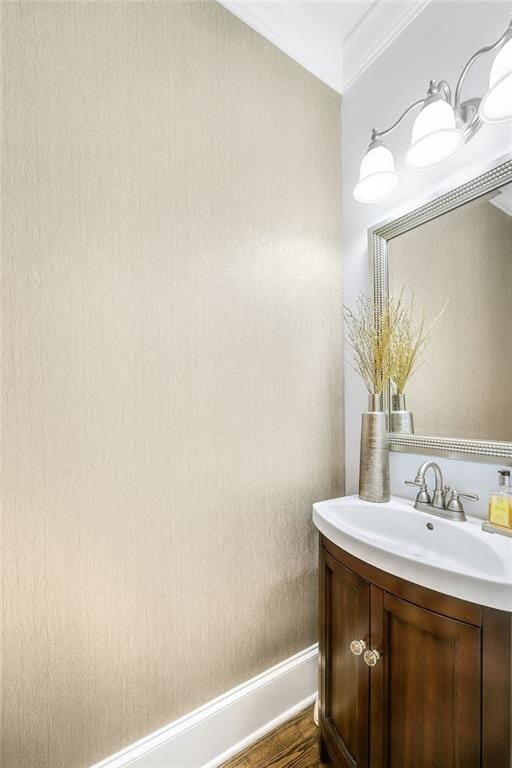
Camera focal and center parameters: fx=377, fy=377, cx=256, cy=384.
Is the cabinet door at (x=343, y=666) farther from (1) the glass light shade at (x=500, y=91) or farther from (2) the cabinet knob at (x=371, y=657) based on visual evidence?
(1) the glass light shade at (x=500, y=91)

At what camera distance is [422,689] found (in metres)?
0.83

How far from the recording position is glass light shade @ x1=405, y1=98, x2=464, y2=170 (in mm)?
1094

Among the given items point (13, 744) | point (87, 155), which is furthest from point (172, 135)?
point (13, 744)

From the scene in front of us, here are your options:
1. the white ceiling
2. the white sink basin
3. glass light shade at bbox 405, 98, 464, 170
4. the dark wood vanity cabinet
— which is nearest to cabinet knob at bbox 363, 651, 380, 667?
the dark wood vanity cabinet

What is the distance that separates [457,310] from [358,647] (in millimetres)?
1047

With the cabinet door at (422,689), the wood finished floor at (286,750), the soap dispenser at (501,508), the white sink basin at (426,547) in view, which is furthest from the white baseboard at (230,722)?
the soap dispenser at (501,508)

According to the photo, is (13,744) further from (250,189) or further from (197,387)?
(250,189)

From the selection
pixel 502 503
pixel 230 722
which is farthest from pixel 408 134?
pixel 230 722

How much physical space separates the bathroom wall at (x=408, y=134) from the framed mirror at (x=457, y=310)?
66mm

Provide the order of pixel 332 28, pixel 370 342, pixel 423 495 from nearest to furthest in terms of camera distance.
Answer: pixel 423 495, pixel 370 342, pixel 332 28

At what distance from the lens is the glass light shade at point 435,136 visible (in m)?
1.09

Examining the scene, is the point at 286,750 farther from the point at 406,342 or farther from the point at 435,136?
the point at 435,136

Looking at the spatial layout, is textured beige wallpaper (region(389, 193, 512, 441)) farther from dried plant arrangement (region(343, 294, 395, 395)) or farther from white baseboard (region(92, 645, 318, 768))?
white baseboard (region(92, 645, 318, 768))

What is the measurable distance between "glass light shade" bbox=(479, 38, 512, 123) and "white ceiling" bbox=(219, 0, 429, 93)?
2.09 ft
